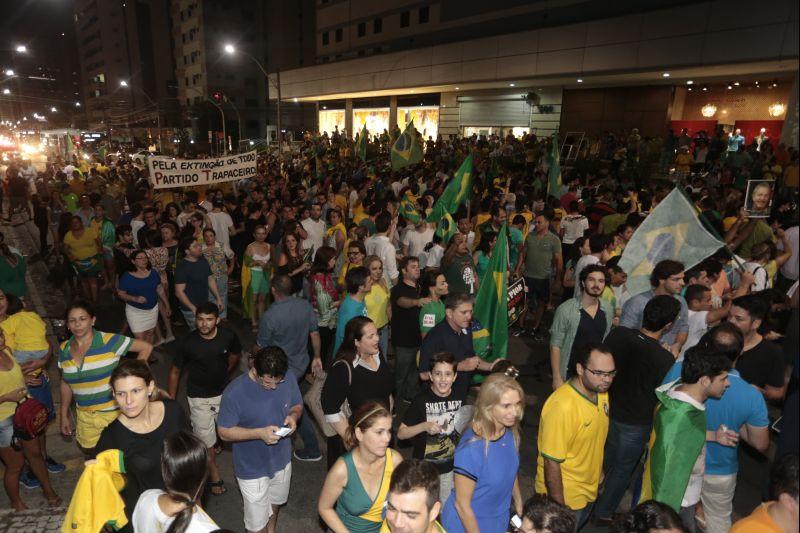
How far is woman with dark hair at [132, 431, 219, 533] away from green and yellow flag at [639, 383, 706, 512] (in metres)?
2.74

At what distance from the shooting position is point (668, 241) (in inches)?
198

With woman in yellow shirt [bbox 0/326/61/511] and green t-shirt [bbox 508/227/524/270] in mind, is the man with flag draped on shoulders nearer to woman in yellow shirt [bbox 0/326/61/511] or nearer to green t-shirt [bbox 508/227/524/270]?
woman in yellow shirt [bbox 0/326/61/511]

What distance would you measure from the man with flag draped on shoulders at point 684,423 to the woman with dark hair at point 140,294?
6029mm

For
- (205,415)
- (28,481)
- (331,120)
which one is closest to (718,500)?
(205,415)

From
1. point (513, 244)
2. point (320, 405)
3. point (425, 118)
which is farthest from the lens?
point (425, 118)

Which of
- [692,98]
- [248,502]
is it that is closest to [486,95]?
[692,98]

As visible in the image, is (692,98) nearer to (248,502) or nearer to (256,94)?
(248,502)

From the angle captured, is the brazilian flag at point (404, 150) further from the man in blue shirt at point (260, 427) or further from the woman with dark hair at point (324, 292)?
the man in blue shirt at point (260, 427)

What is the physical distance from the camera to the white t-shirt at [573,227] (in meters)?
9.38

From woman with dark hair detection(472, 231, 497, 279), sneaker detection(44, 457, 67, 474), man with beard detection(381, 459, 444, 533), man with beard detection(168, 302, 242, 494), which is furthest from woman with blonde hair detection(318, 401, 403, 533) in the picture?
woman with dark hair detection(472, 231, 497, 279)

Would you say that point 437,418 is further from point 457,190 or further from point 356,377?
point 457,190

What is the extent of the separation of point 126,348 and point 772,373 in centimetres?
550

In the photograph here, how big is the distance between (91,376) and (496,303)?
12.9ft

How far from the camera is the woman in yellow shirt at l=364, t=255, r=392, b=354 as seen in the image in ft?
19.1
